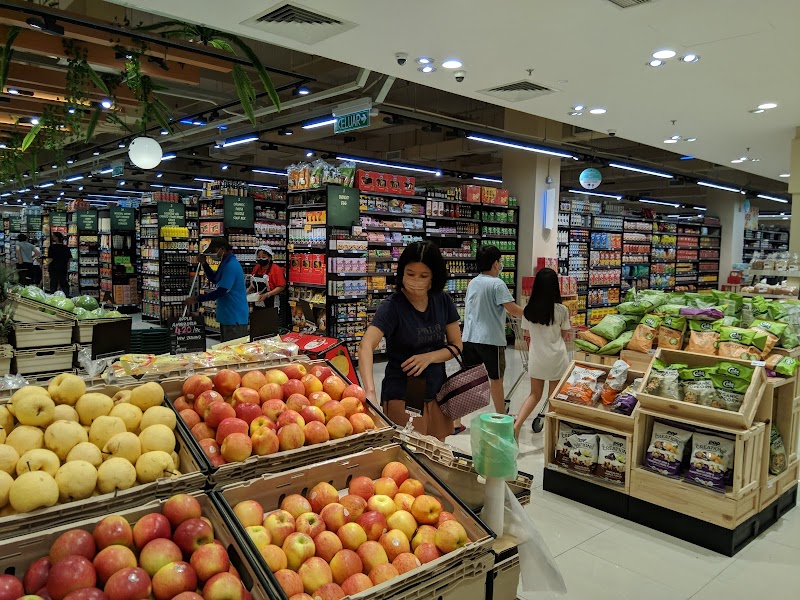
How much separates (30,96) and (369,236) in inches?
179

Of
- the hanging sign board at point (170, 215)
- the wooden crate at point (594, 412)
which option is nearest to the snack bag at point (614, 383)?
the wooden crate at point (594, 412)

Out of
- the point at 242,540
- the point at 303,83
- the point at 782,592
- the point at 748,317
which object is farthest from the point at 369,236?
the point at 242,540

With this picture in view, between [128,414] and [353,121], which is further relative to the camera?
[353,121]

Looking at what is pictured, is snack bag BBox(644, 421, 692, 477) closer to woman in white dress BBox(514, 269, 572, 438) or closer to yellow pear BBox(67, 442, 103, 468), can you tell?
woman in white dress BBox(514, 269, 572, 438)

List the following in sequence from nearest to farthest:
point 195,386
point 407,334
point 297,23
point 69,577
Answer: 1. point 69,577
2. point 195,386
3. point 407,334
4. point 297,23

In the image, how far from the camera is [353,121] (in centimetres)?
790

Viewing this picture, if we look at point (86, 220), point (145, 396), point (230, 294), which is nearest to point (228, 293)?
point (230, 294)

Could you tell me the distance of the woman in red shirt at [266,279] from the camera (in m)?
8.66

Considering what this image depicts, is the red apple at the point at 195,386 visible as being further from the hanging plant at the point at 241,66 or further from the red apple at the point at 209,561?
the hanging plant at the point at 241,66

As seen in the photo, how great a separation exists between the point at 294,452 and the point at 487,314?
3.37 m

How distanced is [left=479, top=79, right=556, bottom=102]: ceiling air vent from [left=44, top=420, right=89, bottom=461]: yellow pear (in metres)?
5.06

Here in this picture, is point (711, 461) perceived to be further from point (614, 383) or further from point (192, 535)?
point (192, 535)

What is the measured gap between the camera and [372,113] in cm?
774

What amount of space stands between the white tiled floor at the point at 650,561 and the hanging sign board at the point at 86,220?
49.3ft
